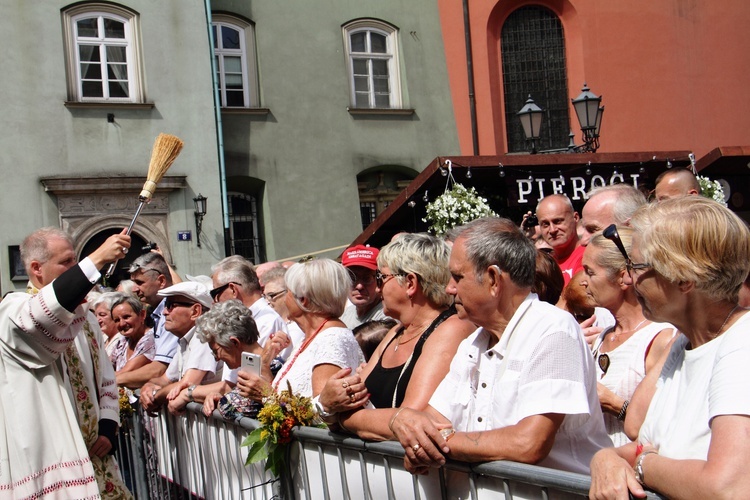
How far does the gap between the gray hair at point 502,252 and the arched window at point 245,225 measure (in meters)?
16.9

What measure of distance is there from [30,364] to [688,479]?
128 inches

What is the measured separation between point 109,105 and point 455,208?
10.6 metres

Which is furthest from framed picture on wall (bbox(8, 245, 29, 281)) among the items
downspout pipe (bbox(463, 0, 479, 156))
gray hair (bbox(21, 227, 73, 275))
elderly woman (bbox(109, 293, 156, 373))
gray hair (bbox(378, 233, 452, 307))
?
gray hair (bbox(378, 233, 452, 307))

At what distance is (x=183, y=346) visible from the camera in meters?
6.59

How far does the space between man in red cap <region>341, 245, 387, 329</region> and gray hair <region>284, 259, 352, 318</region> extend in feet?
2.72

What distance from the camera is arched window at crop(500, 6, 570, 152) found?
862 inches

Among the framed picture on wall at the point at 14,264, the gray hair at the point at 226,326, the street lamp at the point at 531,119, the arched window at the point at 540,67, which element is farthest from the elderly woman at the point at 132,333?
the arched window at the point at 540,67

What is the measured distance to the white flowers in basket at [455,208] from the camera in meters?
9.50

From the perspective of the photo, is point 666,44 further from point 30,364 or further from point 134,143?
point 30,364

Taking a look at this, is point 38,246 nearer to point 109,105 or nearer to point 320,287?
point 320,287

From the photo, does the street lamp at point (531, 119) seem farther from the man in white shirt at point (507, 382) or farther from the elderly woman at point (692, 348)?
the elderly woman at point (692, 348)

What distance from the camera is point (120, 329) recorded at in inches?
302

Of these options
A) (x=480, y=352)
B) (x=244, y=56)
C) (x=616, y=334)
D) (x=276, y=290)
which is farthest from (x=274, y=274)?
(x=244, y=56)

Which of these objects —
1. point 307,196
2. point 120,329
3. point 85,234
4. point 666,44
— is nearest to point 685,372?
point 120,329
